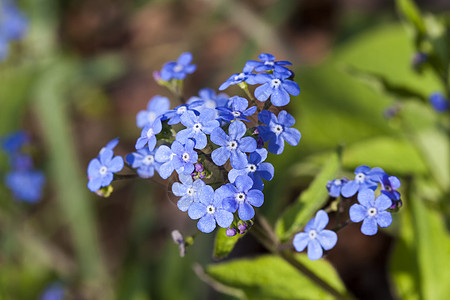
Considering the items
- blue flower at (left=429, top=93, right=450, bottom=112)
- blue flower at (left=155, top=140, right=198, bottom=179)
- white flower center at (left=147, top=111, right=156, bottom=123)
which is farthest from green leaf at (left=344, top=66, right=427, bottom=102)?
blue flower at (left=155, top=140, right=198, bottom=179)

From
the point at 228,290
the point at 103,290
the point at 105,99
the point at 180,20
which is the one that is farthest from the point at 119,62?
the point at 228,290

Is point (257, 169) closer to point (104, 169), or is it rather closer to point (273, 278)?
point (104, 169)

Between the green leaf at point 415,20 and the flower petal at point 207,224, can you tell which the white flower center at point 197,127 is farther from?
the green leaf at point 415,20

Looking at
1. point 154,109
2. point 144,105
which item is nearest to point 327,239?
point 154,109

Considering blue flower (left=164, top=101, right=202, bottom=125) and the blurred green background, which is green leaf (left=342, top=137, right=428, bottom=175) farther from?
blue flower (left=164, top=101, right=202, bottom=125)

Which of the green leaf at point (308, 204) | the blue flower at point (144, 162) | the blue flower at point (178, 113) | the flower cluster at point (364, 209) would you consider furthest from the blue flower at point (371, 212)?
the blue flower at point (144, 162)

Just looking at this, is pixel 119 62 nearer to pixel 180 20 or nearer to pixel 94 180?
pixel 180 20

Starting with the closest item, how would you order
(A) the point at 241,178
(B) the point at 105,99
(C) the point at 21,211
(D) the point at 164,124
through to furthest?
(A) the point at 241,178
(D) the point at 164,124
(C) the point at 21,211
(B) the point at 105,99

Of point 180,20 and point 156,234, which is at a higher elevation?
point 180,20
